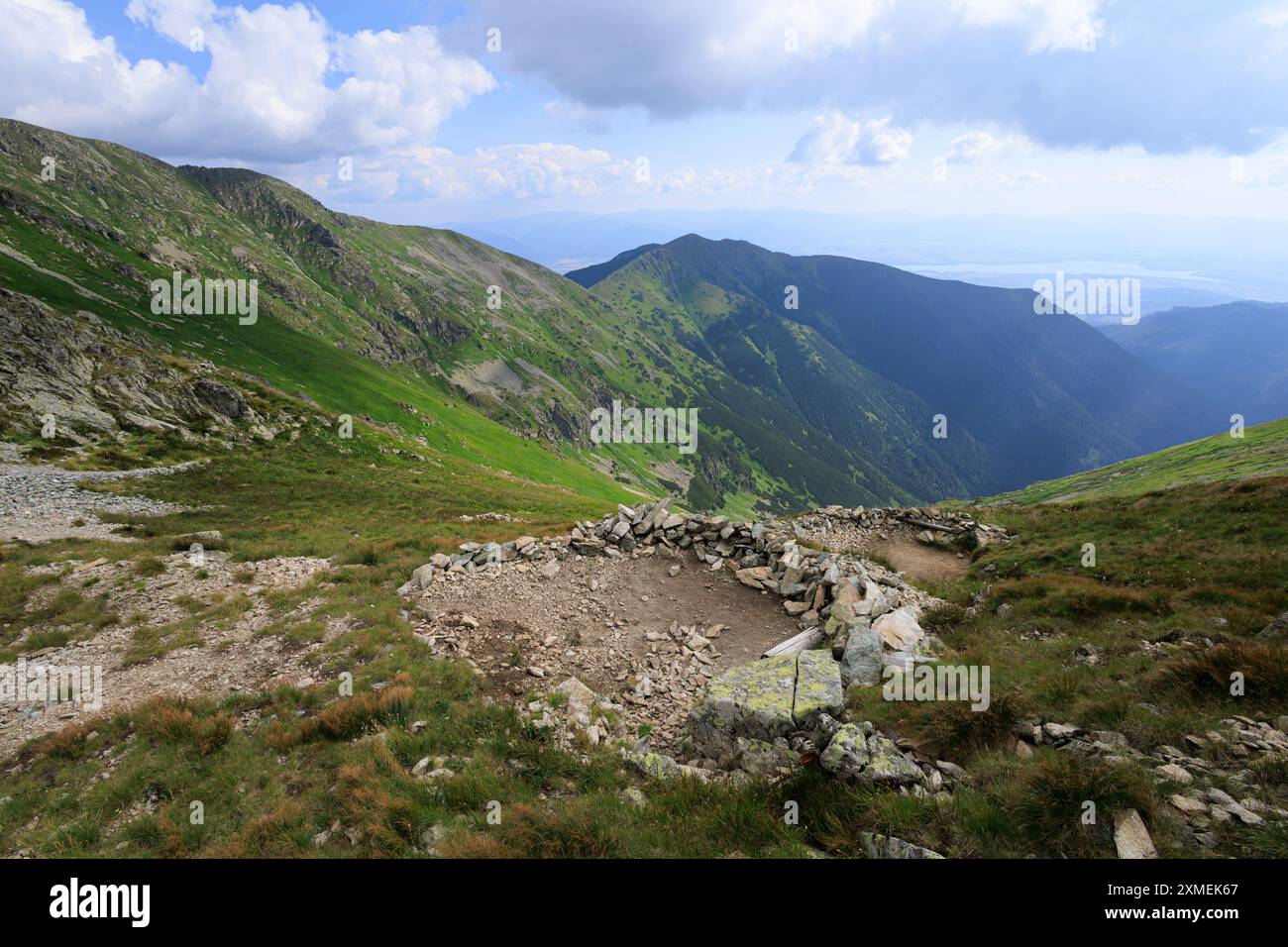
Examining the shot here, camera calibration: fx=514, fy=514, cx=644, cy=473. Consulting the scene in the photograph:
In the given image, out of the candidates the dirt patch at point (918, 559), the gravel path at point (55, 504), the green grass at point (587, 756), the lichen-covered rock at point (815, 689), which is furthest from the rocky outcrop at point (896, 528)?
the gravel path at point (55, 504)

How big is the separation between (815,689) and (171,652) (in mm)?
17879

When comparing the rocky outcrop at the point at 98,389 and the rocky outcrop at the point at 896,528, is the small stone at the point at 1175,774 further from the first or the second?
the rocky outcrop at the point at 98,389

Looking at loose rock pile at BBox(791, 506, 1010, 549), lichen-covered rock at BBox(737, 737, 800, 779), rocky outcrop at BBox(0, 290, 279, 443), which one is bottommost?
lichen-covered rock at BBox(737, 737, 800, 779)

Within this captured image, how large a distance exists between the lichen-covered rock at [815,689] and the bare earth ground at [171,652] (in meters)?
12.6

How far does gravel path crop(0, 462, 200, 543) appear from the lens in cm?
2541

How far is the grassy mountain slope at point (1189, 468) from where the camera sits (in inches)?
1919

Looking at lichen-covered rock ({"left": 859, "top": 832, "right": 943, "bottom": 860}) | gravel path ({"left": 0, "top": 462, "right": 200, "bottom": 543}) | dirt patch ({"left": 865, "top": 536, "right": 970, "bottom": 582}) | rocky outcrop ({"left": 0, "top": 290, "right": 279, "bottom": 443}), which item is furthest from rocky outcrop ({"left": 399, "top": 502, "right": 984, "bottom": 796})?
rocky outcrop ({"left": 0, "top": 290, "right": 279, "bottom": 443})

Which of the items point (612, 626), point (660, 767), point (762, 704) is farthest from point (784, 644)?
point (660, 767)

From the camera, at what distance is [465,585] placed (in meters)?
18.5

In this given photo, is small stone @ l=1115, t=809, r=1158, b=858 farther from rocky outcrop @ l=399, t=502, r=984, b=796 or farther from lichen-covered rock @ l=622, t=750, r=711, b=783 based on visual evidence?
lichen-covered rock @ l=622, t=750, r=711, b=783

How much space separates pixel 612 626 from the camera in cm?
1648

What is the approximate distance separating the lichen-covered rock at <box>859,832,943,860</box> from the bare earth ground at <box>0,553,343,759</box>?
535 inches

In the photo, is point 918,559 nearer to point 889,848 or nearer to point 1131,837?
point 1131,837
